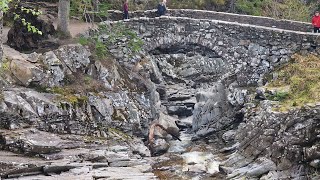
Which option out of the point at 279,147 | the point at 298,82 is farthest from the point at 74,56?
the point at 279,147

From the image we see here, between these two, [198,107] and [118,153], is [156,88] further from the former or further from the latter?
[118,153]

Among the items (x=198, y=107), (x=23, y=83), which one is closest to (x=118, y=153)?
(x=23, y=83)

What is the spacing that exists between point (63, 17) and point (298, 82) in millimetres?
12713

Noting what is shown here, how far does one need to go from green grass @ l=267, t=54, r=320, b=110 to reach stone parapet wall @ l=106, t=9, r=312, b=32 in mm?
3006

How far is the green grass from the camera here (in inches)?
902

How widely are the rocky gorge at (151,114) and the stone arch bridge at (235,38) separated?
0.06m

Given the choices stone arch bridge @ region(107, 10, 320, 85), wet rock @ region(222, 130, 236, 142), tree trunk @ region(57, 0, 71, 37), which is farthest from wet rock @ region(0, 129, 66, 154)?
stone arch bridge @ region(107, 10, 320, 85)

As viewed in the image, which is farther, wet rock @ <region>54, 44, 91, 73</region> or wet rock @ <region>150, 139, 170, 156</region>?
wet rock @ <region>150, 139, 170, 156</region>

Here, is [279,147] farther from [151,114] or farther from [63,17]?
[63,17]

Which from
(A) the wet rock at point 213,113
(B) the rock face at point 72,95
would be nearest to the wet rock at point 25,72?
(B) the rock face at point 72,95

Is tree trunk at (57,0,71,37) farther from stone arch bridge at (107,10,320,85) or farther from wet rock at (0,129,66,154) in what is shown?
wet rock at (0,129,66,154)

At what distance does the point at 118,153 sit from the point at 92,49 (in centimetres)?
749

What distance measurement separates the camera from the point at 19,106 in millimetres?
22016

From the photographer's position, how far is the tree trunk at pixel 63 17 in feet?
91.6
